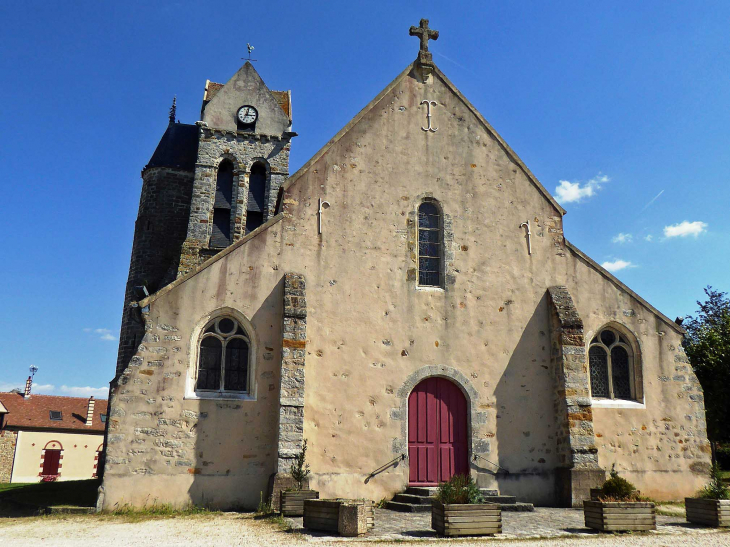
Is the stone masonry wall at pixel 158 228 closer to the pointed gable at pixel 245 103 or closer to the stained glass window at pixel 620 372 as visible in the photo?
the pointed gable at pixel 245 103

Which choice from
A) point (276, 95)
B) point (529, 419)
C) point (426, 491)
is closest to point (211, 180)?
point (276, 95)

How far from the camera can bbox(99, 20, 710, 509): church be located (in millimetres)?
11305

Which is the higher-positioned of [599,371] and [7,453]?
[599,371]

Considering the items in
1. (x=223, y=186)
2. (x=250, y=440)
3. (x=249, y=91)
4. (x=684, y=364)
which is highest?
(x=249, y=91)

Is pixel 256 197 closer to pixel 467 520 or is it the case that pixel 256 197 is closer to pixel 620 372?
pixel 620 372

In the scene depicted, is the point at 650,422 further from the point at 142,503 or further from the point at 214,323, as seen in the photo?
the point at 142,503

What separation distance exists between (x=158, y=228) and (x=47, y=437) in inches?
938

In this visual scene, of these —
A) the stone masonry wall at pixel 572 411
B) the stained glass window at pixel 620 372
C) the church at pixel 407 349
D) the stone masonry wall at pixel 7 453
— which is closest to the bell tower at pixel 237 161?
the church at pixel 407 349

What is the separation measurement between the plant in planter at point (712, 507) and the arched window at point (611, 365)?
3.29 m

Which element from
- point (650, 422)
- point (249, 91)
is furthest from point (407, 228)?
point (249, 91)

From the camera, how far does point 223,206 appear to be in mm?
21453

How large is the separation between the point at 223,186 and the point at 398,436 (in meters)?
13.2

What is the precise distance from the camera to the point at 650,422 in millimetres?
13125

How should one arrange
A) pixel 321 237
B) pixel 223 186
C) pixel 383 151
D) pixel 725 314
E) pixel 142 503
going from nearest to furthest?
pixel 142 503
pixel 321 237
pixel 383 151
pixel 725 314
pixel 223 186
